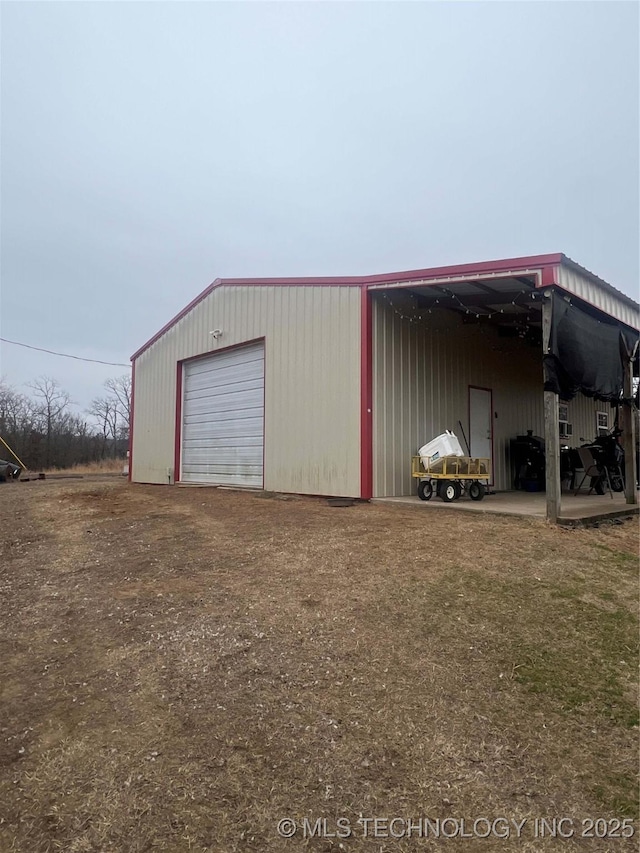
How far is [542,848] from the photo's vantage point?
1902 millimetres

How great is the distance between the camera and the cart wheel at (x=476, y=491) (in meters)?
8.60

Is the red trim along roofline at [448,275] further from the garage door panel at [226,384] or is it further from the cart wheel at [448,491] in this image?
the cart wheel at [448,491]

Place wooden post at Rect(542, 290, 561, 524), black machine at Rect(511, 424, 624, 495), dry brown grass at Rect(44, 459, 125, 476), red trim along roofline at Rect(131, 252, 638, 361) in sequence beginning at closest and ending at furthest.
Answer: wooden post at Rect(542, 290, 561, 524) < red trim along roofline at Rect(131, 252, 638, 361) < black machine at Rect(511, 424, 624, 495) < dry brown grass at Rect(44, 459, 125, 476)

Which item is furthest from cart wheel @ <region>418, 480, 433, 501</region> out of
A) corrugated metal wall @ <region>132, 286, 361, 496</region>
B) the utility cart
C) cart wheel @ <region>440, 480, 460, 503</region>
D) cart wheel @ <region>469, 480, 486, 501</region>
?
corrugated metal wall @ <region>132, 286, 361, 496</region>

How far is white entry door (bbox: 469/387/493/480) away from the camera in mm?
11047

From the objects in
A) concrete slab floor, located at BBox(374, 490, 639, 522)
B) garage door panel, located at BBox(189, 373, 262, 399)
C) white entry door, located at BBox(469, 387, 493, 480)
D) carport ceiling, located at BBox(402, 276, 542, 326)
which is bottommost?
concrete slab floor, located at BBox(374, 490, 639, 522)

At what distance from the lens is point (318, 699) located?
276cm

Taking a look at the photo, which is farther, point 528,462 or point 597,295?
point 528,462

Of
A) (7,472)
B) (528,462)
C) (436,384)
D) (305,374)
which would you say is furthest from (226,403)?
(7,472)

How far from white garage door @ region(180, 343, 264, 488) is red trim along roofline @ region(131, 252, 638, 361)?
1414 mm

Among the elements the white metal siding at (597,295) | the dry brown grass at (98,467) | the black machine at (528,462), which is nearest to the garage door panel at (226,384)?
the white metal siding at (597,295)

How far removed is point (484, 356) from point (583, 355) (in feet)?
14.7

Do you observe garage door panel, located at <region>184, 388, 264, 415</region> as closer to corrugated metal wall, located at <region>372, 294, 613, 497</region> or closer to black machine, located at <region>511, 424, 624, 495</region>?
corrugated metal wall, located at <region>372, 294, 613, 497</region>

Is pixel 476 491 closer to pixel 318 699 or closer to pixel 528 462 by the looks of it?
pixel 528 462
